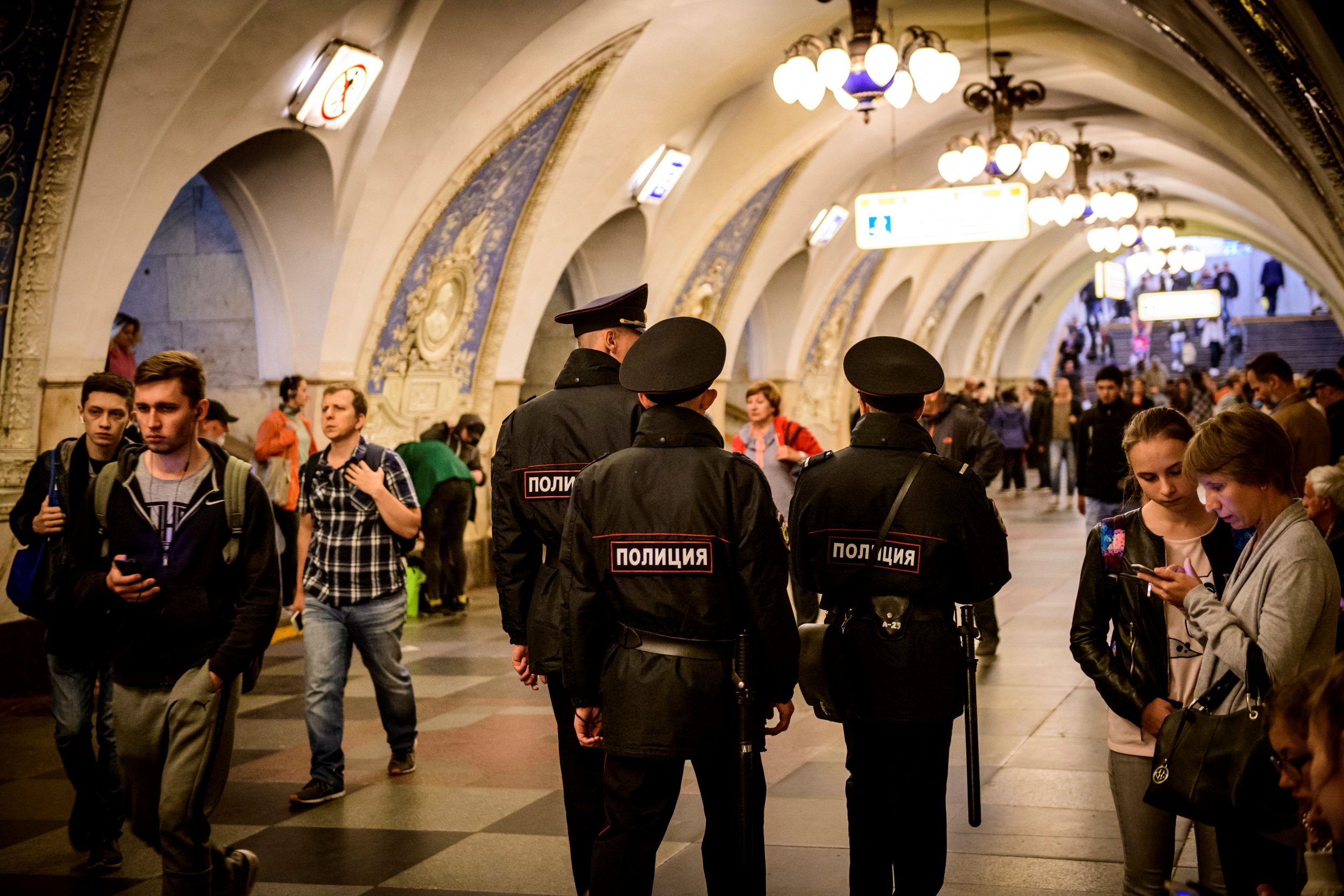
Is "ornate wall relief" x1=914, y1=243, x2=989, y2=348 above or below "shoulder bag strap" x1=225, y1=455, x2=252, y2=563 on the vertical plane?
above

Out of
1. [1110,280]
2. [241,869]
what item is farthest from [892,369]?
[1110,280]

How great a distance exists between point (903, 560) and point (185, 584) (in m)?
2.04

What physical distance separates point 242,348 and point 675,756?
8.68 metres

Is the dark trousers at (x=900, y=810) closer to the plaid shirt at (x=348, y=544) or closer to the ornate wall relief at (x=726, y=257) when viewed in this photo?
the plaid shirt at (x=348, y=544)

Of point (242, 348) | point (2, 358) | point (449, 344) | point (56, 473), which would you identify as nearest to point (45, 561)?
point (56, 473)

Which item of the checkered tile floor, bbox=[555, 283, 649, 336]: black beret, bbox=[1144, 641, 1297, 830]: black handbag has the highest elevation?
bbox=[555, 283, 649, 336]: black beret

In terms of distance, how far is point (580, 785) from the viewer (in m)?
3.80

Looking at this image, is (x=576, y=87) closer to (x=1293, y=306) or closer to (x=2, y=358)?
(x=2, y=358)

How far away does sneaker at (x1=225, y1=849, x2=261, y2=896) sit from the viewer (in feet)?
12.4

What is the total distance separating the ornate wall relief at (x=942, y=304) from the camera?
24578mm

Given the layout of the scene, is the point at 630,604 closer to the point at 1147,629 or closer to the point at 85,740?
the point at 1147,629

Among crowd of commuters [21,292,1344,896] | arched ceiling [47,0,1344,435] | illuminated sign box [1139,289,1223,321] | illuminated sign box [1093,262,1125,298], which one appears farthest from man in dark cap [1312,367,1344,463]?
illuminated sign box [1139,289,1223,321]

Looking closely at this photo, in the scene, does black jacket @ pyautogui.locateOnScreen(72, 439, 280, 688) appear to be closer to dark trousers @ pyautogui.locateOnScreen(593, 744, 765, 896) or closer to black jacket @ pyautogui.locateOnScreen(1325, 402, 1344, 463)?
dark trousers @ pyautogui.locateOnScreen(593, 744, 765, 896)

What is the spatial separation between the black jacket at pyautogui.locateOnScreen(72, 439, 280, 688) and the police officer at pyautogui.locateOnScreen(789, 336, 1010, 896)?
5.21 feet
